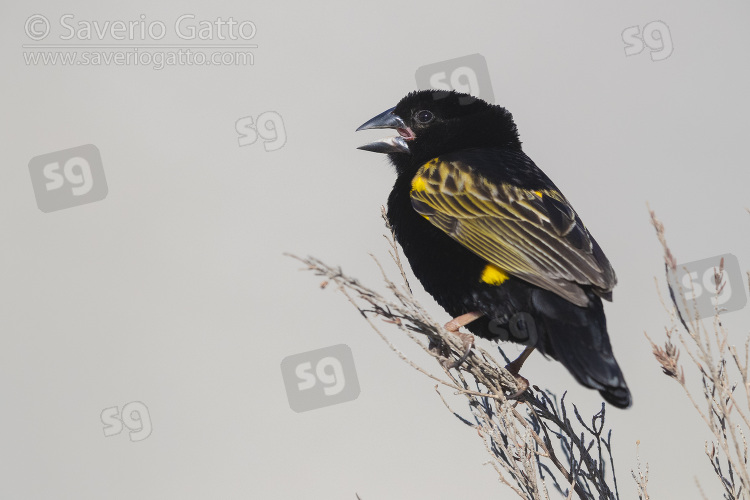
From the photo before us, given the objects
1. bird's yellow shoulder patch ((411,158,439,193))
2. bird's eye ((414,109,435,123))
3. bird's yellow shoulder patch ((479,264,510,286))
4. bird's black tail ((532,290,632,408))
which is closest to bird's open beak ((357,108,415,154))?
bird's eye ((414,109,435,123))

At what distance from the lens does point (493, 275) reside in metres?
3.91

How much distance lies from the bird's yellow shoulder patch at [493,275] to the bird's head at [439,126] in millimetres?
1321

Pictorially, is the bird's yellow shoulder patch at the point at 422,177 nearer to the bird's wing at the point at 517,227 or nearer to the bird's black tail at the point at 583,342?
the bird's wing at the point at 517,227

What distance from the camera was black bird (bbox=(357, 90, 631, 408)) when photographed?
11.8ft

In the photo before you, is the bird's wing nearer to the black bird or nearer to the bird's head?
the black bird

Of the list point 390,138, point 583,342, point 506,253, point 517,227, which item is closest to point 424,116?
point 390,138

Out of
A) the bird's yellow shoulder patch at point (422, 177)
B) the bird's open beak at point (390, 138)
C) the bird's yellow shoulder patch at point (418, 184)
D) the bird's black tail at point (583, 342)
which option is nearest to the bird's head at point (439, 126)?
the bird's open beak at point (390, 138)

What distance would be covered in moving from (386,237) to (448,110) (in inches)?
63.5

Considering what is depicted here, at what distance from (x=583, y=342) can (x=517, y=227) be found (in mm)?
767

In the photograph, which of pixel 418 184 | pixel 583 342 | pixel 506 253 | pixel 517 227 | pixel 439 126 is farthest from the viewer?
pixel 439 126

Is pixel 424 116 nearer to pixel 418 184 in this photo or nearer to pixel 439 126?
pixel 439 126

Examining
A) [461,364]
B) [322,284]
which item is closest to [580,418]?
[461,364]

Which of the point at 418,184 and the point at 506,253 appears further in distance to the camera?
the point at 418,184

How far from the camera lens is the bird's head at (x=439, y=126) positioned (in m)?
5.08
